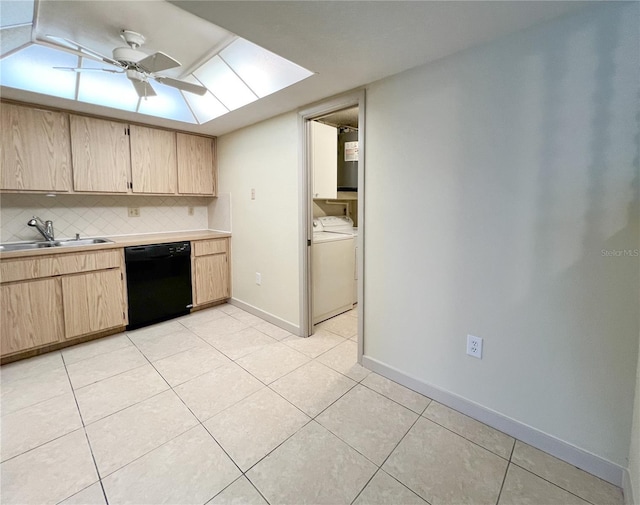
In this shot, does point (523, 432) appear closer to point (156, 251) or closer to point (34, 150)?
point (156, 251)

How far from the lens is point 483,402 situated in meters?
1.76

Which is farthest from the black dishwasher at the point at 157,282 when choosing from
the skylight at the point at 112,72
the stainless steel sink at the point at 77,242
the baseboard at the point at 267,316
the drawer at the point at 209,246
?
the skylight at the point at 112,72

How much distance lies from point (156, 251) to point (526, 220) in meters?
3.21

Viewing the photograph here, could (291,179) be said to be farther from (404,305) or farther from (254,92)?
(404,305)

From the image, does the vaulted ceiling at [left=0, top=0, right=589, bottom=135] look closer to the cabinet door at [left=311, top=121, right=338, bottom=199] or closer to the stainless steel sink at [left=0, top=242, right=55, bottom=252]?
the cabinet door at [left=311, top=121, right=338, bottom=199]

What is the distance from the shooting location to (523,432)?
161 cm

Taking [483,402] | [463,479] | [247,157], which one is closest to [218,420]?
[463,479]

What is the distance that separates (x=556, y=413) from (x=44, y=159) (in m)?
4.18

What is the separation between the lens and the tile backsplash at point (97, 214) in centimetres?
279

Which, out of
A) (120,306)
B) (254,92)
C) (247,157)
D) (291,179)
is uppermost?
(254,92)

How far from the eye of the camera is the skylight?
1972 millimetres

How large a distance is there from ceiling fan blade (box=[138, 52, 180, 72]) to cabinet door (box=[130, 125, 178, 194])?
153cm

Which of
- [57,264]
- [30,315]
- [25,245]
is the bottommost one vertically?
[30,315]

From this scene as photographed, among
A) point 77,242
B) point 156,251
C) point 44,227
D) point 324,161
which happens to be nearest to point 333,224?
point 324,161
